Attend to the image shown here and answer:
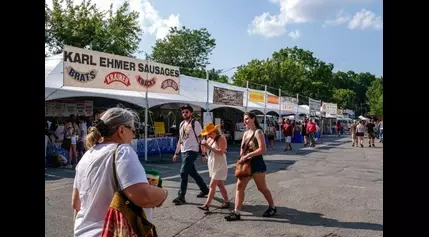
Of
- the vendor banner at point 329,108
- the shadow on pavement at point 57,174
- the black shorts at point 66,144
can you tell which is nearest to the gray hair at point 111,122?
the shadow on pavement at point 57,174

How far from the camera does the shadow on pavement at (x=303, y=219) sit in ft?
19.1

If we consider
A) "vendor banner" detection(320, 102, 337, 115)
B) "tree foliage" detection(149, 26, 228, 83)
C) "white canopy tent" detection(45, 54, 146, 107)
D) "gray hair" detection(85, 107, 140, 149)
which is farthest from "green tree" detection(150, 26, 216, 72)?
"gray hair" detection(85, 107, 140, 149)

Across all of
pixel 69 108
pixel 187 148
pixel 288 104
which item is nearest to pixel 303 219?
pixel 187 148

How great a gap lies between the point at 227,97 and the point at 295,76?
41.8 metres

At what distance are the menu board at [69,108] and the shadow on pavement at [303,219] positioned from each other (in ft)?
37.5

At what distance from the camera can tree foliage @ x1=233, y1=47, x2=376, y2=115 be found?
192 ft

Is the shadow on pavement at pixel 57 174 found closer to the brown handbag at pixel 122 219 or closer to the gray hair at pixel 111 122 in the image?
the gray hair at pixel 111 122

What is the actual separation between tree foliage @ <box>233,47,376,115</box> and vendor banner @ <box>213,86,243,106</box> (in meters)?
20.4

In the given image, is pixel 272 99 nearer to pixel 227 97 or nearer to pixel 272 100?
pixel 272 100
